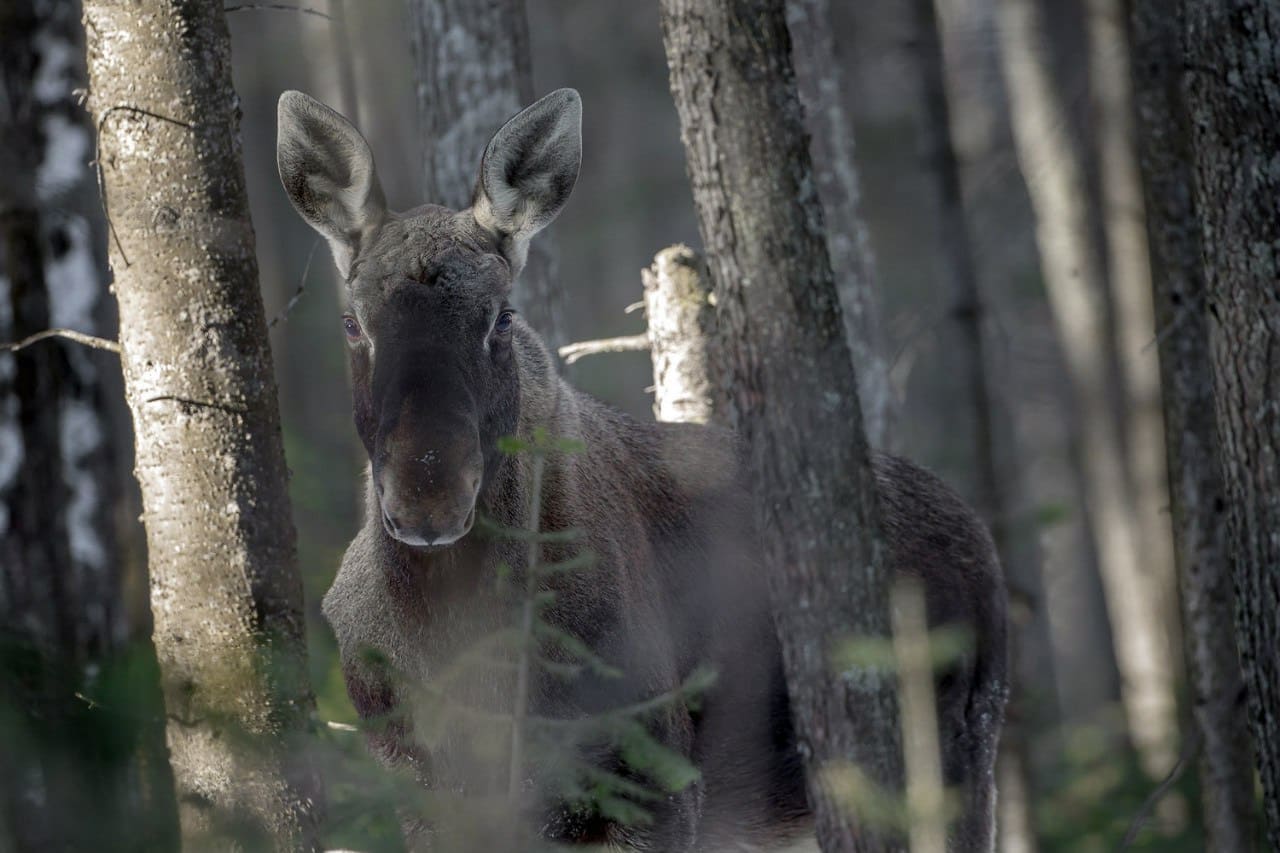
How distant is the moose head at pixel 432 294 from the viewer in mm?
4203

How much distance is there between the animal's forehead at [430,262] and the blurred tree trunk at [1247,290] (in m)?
3.00

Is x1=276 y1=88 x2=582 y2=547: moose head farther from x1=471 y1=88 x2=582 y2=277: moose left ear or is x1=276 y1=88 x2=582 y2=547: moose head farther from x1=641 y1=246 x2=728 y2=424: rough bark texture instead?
x1=641 y1=246 x2=728 y2=424: rough bark texture

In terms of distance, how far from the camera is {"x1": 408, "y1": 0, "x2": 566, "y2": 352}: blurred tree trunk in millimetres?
8172

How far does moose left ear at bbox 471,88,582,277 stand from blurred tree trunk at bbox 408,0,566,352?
252 cm

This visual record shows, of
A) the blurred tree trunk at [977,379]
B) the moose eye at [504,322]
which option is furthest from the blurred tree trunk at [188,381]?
the blurred tree trunk at [977,379]

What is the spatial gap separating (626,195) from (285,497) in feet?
73.2

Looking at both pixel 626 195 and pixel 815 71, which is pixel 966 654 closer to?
pixel 815 71

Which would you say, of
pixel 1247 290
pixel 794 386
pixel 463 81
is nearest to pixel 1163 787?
pixel 1247 290

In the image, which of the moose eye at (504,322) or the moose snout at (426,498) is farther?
the moose eye at (504,322)

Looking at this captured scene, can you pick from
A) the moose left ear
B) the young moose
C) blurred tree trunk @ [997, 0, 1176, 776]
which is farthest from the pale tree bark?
the moose left ear

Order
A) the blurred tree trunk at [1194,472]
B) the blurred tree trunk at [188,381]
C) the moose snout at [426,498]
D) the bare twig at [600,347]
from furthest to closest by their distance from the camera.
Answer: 1. the bare twig at [600,347]
2. the blurred tree trunk at [1194,472]
3. the blurred tree trunk at [188,381]
4. the moose snout at [426,498]

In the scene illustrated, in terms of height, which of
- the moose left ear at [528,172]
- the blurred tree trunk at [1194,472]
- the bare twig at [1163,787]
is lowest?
the bare twig at [1163,787]

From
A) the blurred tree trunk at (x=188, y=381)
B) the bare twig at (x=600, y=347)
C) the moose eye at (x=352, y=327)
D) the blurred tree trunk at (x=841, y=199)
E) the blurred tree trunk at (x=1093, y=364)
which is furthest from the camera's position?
the blurred tree trunk at (x=1093, y=364)

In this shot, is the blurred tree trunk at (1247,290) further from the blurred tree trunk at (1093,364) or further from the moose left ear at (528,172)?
the blurred tree trunk at (1093,364)
